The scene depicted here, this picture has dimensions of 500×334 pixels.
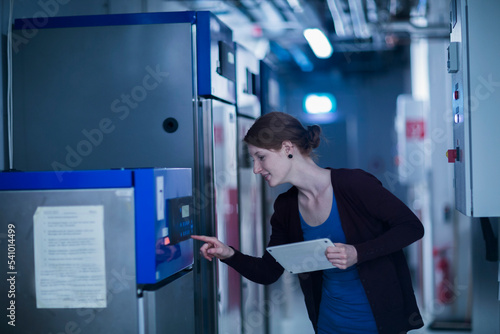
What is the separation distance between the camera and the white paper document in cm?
158

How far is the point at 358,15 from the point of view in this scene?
5.52m

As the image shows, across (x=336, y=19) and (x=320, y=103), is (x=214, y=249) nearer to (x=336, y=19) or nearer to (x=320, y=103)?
(x=336, y=19)

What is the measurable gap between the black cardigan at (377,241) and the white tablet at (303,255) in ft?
0.40

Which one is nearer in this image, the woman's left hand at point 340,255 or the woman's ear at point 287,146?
the woman's left hand at point 340,255

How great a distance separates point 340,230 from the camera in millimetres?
2092

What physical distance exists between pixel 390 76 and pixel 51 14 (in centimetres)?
691

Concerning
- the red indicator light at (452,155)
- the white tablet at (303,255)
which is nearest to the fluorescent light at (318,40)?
the red indicator light at (452,155)

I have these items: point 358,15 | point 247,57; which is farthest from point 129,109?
point 358,15

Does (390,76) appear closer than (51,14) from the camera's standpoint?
No

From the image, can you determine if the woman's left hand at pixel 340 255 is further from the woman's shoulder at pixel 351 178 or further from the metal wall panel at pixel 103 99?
the metal wall panel at pixel 103 99

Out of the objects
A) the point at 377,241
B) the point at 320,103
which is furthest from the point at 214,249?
the point at 320,103

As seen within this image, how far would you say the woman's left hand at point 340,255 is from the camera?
1.84 m

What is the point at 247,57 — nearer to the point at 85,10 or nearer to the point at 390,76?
the point at 85,10

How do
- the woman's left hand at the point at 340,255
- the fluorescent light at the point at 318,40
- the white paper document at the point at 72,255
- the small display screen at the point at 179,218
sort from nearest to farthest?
the white paper document at the point at 72,255 < the small display screen at the point at 179,218 < the woman's left hand at the point at 340,255 < the fluorescent light at the point at 318,40
